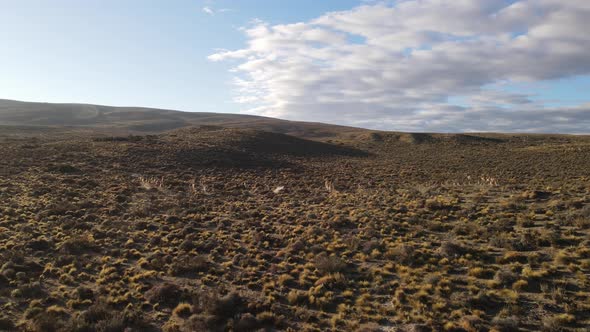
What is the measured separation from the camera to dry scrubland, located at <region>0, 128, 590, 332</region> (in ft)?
A: 30.7

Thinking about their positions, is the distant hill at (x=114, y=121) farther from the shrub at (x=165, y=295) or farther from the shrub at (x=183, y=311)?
the shrub at (x=183, y=311)

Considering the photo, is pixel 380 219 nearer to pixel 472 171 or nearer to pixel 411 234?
pixel 411 234

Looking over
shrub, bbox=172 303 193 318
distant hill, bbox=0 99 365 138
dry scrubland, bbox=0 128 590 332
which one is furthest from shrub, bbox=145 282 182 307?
distant hill, bbox=0 99 365 138

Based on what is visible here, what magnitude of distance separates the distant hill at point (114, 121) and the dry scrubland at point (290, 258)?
87091 mm

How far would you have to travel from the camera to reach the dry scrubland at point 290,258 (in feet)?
30.7

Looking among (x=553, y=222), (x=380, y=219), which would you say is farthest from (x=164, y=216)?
(x=553, y=222)

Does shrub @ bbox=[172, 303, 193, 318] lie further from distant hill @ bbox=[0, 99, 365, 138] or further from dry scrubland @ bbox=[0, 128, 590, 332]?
distant hill @ bbox=[0, 99, 365, 138]

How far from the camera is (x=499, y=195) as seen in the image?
21.0 metres

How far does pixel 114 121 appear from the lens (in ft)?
453

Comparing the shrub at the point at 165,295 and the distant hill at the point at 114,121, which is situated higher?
the distant hill at the point at 114,121

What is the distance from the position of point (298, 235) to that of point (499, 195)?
13795mm

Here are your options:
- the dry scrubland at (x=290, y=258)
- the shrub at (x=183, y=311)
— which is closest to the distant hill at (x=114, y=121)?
the dry scrubland at (x=290, y=258)

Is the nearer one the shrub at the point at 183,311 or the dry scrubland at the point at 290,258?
the dry scrubland at the point at 290,258

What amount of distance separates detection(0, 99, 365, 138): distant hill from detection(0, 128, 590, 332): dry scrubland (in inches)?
3429
